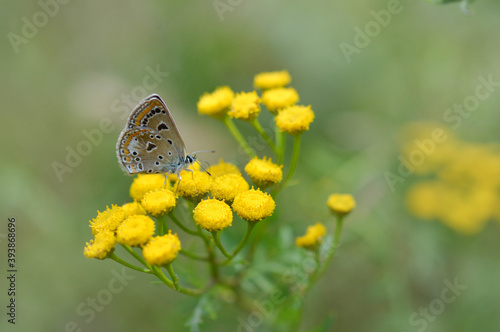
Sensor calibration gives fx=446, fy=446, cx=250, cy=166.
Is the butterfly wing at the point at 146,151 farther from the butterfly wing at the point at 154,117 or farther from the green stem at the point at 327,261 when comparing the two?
the green stem at the point at 327,261

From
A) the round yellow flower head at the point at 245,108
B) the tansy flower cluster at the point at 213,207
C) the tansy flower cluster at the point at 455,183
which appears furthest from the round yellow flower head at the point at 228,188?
the tansy flower cluster at the point at 455,183

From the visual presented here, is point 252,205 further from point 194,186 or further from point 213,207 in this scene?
point 194,186

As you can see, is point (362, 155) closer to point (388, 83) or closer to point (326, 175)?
point (326, 175)

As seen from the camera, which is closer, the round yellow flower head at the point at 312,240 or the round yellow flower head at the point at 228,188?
the round yellow flower head at the point at 228,188

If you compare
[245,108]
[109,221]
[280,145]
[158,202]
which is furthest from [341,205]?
[109,221]

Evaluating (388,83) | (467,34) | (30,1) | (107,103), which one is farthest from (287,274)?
(30,1)

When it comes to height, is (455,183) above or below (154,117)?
below
